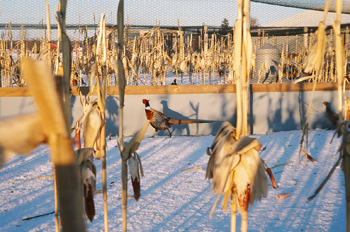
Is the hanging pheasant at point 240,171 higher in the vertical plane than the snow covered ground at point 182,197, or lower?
higher

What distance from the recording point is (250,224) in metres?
1.63

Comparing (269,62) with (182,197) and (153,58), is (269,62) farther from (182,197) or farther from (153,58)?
(182,197)

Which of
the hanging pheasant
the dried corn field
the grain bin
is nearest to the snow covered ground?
the hanging pheasant

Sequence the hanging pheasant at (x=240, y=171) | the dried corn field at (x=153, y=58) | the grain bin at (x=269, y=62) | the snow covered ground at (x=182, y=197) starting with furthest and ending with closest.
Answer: the grain bin at (x=269, y=62) < the dried corn field at (x=153, y=58) < the snow covered ground at (x=182, y=197) < the hanging pheasant at (x=240, y=171)

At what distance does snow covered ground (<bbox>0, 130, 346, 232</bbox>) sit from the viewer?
5.41ft

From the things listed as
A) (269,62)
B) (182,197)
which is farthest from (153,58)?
(182,197)

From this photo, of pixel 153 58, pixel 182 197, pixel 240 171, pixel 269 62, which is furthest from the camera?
pixel 153 58

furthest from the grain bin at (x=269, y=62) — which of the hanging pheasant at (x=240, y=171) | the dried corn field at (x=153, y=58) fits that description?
the hanging pheasant at (x=240, y=171)

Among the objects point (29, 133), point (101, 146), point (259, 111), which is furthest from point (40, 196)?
point (259, 111)

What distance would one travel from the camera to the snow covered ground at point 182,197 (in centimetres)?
165

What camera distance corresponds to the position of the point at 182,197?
2.06 metres

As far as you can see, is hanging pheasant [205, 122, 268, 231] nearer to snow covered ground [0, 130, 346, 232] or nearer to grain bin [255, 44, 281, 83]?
snow covered ground [0, 130, 346, 232]

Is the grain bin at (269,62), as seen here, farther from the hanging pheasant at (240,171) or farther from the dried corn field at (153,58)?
the hanging pheasant at (240,171)

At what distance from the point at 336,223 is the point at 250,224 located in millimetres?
443
